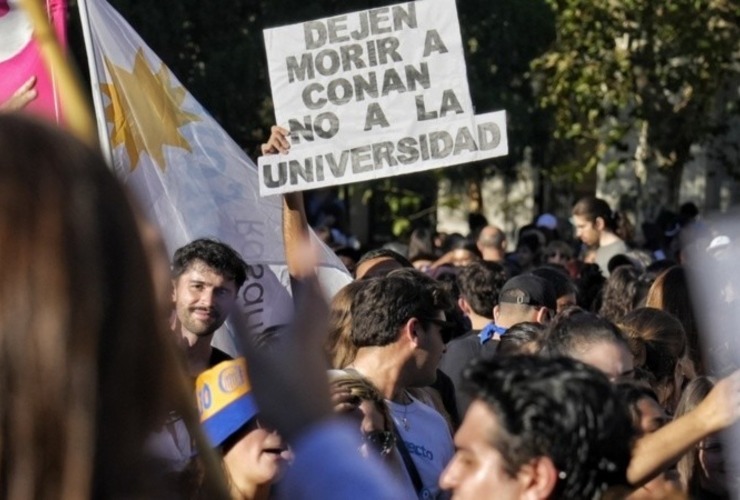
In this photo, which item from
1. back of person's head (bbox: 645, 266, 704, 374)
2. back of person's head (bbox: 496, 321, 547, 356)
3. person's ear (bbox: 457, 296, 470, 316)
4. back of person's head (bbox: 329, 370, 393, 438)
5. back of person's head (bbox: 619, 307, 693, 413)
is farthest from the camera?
person's ear (bbox: 457, 296, 470, 316)

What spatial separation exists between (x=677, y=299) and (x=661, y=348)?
3.63 ft

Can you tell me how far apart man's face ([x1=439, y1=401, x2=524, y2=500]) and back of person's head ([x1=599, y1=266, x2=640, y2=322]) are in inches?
215

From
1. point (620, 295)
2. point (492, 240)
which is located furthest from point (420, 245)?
point (620, 295)

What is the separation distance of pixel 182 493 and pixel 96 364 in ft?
0.85

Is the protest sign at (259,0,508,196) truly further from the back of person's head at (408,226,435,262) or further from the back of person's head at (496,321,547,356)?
the back of person's head at (408,226,435,262)

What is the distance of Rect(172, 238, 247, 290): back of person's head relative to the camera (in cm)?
554

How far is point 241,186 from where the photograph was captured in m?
7.20

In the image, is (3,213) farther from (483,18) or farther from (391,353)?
(483,18)

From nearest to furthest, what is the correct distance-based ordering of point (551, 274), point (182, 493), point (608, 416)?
point (182, 493) → point (608, 416) → point (551, 274)

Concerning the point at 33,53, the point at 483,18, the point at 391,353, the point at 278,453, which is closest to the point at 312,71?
the point at 33,53

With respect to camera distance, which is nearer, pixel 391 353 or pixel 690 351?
pixel 391 353

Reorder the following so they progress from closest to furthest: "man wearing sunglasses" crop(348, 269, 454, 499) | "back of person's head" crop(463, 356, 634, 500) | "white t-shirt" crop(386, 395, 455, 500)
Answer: "back of person's head" crop(463, 356, 634, 500) → "white t-shirt" crop(386, 395, 455, 500) → "man wearing sunglasses" crop(348, 269, 454, 499)

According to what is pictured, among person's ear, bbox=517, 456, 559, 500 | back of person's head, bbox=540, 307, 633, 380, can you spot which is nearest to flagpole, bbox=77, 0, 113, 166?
back of person's head, bbox=540, 307, 633, 380

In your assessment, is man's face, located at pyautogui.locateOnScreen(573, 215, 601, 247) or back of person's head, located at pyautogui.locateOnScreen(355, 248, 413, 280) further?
Result: man's face, located at pyautogui.locateOnScreen(573, 215, 601, 247)
